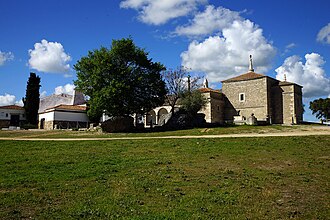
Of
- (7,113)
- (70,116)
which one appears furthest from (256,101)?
(7,113)

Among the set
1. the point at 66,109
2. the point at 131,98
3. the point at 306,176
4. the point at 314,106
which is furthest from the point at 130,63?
the point at 314,106

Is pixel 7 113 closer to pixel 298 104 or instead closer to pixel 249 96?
pixel 249 96

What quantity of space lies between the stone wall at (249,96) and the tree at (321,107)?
1198 inches

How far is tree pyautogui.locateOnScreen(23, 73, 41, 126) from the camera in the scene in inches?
2133

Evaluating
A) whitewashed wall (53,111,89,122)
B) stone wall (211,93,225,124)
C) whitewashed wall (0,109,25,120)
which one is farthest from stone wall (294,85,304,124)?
whitewashed wall (0,109,25,120)

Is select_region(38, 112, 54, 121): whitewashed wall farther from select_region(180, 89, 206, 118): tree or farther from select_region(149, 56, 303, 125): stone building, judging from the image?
select_region(149, 56, 303, 125): stone building

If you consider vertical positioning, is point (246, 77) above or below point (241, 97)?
above

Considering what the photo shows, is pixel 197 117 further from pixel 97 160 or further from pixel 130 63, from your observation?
pixel 97 160

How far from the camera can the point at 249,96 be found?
5409 cm

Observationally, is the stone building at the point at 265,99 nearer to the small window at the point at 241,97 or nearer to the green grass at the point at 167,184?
the small window at the point at 241,97

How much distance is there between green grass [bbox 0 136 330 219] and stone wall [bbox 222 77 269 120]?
36330 mm

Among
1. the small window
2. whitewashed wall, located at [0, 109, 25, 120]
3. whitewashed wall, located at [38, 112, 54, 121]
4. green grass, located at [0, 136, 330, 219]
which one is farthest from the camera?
whitewashed wall, located at [0, 109, 25, 120]

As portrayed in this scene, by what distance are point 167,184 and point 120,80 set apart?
28.3 m

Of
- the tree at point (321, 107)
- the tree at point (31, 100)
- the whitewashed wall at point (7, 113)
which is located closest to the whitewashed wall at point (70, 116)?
the tree at point (31, 100)
